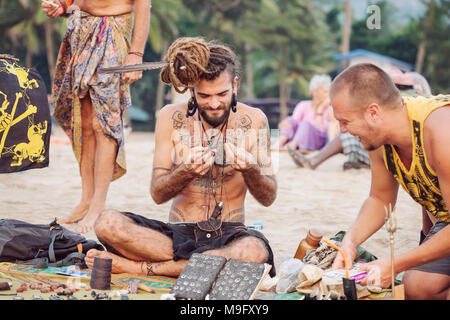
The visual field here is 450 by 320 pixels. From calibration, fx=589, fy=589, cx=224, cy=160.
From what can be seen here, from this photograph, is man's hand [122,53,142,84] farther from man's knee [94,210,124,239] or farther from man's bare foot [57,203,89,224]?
man's knee [94,210,124,239]

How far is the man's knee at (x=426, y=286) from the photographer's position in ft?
9.95

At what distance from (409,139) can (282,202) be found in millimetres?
3703

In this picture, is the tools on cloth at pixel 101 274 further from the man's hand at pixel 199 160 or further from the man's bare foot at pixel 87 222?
the man's bare foot at pixel 87 222

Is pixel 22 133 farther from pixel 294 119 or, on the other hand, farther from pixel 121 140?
pixel 294 119

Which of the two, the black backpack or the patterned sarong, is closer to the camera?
the black backpack

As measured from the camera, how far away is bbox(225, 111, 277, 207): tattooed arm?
3.41 metres

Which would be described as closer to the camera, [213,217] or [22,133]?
[213,217]

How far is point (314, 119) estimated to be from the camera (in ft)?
35.1

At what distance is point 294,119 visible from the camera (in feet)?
36.7

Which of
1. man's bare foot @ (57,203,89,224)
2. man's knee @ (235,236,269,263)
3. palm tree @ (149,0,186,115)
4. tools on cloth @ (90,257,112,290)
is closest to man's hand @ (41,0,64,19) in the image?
man's bare foot @ (57,203,89,224)

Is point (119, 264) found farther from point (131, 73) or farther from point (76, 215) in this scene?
point (131, 73)

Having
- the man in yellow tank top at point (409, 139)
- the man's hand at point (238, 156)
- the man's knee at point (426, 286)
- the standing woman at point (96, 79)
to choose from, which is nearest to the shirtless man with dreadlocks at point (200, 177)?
the man's hand at point (238, 156)

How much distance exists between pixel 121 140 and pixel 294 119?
6.44 m
